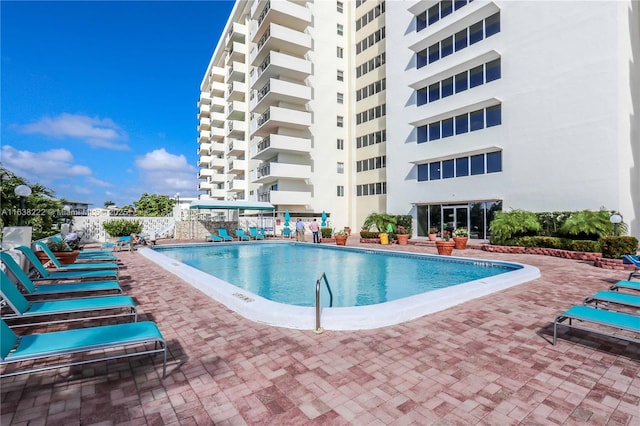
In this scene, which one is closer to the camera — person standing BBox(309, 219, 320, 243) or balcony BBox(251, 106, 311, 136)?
person standing BBox(309, 219, 320, 243)

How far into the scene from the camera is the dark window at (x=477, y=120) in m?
20.8

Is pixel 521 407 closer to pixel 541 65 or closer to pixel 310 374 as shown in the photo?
pixel 310 374

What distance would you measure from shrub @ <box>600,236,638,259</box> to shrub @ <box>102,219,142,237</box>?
2453cm

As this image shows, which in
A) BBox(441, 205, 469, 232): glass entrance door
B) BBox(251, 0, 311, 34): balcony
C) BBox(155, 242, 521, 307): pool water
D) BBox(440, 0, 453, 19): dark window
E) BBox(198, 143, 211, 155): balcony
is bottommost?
BBox(155, 242, 521, 307): pool water

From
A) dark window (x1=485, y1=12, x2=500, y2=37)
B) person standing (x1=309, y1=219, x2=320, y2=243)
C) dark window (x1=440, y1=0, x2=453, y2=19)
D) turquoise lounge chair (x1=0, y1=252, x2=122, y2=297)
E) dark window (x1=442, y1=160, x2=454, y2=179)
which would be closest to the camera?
turquoise lounge chair (x1=0, y1=252, x2=122, y2=297)

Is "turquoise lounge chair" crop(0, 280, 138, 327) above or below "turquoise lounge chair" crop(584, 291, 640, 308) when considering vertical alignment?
above

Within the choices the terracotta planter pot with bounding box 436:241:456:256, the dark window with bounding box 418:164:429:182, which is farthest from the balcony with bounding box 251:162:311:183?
the terracotta planter pot with bounding box 436:241:456:256

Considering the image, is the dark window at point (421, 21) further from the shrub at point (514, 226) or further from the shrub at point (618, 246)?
the shrub at point (618, 246)

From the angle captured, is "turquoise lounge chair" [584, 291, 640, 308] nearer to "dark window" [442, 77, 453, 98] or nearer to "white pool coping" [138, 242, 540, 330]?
"white pool coping" [138, 242, 540, 330]

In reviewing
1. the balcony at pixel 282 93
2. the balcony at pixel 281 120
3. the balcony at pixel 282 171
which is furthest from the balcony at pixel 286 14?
the balcony at pixel 282 171

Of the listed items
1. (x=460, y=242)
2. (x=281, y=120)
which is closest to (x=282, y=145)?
(x=281, y=120)

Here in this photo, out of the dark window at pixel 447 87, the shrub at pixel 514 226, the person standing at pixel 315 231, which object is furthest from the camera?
the dark window at pixel 447 87

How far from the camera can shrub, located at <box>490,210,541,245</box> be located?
53.9 ft

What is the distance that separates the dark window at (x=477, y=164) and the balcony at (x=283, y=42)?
19.6m
